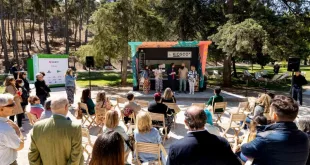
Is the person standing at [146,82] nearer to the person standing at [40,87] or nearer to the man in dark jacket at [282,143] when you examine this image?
the person standing at [40,87]

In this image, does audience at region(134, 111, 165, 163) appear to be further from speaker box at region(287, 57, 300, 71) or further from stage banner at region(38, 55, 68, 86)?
stage banner at region(38, 55, 68, 86)

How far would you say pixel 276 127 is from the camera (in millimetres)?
2359

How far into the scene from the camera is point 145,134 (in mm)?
4113

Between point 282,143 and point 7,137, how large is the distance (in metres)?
2.71

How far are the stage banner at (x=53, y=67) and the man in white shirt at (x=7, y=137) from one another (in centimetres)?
1317

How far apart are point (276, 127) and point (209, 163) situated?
2.27 ft

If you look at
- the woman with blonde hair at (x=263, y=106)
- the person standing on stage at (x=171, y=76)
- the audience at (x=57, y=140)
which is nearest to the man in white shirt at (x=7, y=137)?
the audience at (x=57, y=140)

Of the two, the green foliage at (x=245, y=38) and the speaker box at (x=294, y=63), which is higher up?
the green foliage at (x=245, y=38)

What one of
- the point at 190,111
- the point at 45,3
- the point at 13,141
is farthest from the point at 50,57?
the point at 45,3

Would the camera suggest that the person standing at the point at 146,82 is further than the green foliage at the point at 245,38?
Yes

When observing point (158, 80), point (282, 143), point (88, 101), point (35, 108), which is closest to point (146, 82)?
point (158, 80)

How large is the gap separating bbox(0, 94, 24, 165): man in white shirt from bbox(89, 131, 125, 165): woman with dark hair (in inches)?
50.6

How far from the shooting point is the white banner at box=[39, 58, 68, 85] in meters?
15.6

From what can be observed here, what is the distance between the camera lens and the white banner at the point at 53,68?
51.2 ft
